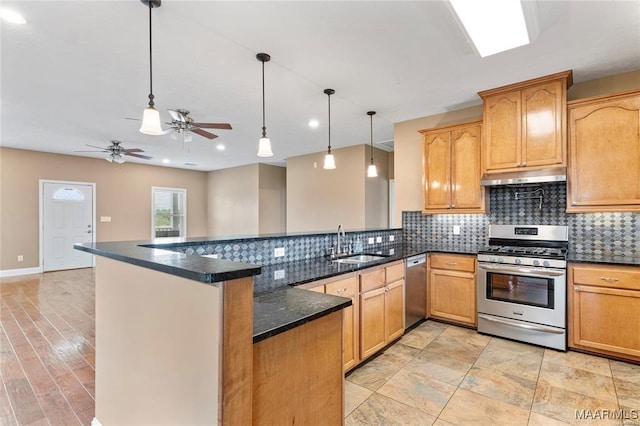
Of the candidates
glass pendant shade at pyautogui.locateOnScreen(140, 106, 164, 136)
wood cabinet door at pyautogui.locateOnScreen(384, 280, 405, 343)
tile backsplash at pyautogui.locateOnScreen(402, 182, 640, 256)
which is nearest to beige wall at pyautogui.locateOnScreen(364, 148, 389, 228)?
tile backsplash at pyautogui.locateOnScreen(402, 182, 640, 256)

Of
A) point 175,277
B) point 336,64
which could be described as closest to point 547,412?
point 175,277

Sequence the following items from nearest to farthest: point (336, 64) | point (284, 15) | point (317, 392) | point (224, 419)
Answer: point (224, 419)
point (317, 392)
point (284, 15)
point (336, 64)

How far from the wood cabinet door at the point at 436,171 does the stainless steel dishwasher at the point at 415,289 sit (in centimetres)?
74

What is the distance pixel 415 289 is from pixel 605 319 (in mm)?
1639

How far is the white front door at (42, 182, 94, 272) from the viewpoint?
22.5 feet

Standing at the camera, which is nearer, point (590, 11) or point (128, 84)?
point (590, 11)

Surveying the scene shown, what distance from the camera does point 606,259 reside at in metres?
2.81

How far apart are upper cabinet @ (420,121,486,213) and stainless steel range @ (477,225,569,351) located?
0.63 meters

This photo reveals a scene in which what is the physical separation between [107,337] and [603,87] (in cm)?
478

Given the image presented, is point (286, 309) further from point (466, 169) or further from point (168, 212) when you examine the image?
point (168, 212)

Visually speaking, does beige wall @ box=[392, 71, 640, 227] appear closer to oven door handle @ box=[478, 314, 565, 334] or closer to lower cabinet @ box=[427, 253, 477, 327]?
lower cabinet @ box=[427, 253, 477, 327]

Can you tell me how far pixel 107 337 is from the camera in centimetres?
171

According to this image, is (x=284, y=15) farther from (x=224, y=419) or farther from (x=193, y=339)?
(x=224, y=419)

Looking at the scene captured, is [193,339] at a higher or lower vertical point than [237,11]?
lower
